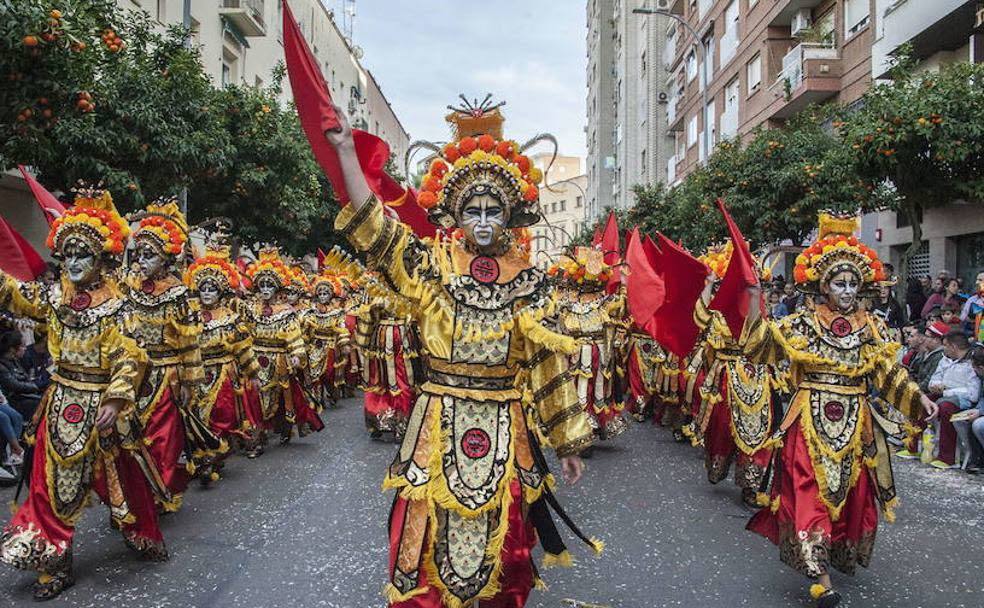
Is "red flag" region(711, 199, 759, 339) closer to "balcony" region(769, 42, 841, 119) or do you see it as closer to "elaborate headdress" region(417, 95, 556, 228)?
"elaborate headdress" region(417, 95, 556, 228)

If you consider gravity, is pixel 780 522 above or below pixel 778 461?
below

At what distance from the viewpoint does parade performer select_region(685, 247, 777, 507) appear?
295 inches

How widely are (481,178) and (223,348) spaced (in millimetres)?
5390

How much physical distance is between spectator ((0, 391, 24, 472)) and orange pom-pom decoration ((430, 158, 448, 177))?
6.33 meters

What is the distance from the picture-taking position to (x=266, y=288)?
1059cm

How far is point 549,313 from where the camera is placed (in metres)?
4.06

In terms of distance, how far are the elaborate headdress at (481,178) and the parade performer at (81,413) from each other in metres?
2.38

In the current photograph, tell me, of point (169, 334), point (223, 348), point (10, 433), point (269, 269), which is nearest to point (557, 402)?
point (169, 334)

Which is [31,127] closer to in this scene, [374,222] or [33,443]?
[33,443]

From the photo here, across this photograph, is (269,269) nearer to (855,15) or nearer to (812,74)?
(812,74)

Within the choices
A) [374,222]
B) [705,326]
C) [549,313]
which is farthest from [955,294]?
[374,222]

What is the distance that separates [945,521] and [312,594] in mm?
5429

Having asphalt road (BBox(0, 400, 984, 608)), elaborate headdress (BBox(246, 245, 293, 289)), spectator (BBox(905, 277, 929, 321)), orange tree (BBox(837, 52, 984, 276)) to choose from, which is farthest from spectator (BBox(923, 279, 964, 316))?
elaborate headdress (BBox(246, 245, 293, 289))

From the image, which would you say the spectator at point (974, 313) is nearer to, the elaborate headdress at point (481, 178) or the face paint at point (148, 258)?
the elaborate headdress at point (481, 178)
